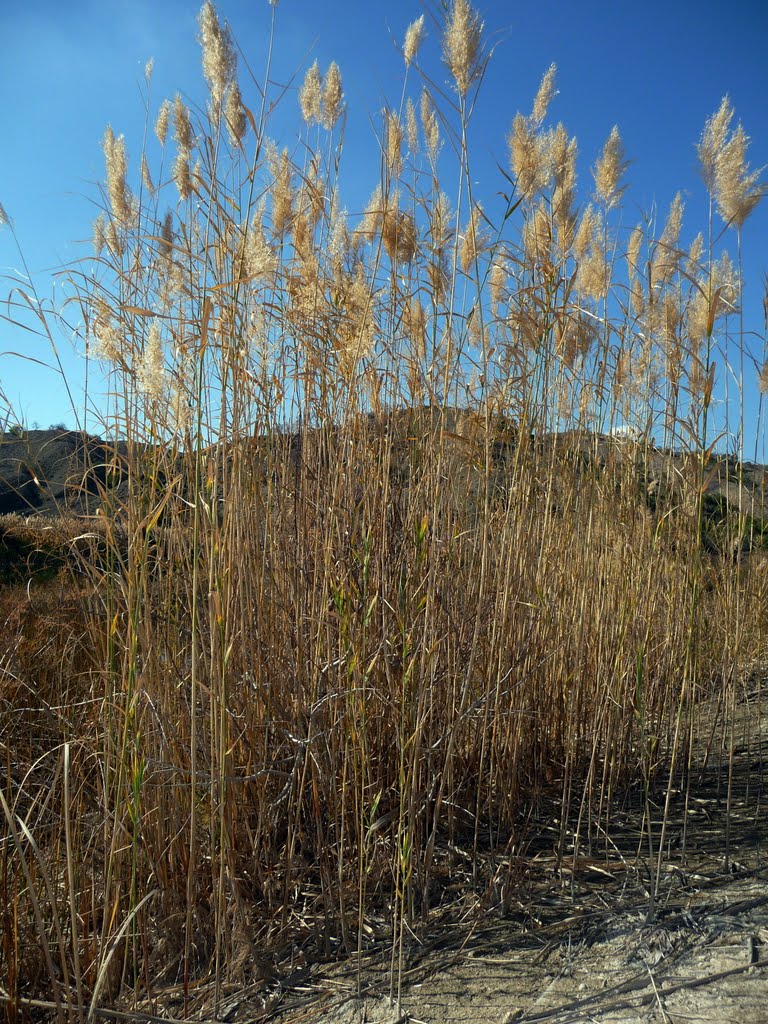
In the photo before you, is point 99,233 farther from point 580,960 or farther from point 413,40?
point 580,960

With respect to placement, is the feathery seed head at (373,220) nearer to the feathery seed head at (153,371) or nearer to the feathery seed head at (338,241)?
the feathery seed head at (338,241)

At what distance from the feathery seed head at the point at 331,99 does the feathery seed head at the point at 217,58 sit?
54 cm

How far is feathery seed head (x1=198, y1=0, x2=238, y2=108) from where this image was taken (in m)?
1.41

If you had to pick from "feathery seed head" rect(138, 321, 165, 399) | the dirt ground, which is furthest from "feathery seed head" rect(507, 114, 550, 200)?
the dirt ground

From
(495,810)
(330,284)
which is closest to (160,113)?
(330,284)

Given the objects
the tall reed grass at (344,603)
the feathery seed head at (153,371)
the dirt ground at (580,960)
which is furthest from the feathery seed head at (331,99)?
the dirt ground at (580,960)

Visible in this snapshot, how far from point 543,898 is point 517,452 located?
3.12 feet

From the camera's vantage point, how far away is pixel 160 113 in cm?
198

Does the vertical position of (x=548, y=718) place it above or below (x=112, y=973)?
above

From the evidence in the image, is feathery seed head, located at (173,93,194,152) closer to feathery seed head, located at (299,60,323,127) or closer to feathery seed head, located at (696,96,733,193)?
feathery seed head, located at (299,60,323,127)

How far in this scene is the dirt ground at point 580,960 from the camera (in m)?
1.13

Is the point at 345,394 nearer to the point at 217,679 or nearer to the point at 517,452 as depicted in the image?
the point at 517,452


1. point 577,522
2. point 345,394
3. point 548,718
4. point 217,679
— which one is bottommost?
point 548,718

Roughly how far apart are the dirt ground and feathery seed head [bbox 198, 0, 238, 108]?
5.65 ft
